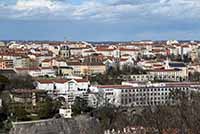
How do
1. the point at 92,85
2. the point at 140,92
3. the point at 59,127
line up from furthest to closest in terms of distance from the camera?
1. the point at 92,85
2. the point at 140,92
3. the point at 59,127

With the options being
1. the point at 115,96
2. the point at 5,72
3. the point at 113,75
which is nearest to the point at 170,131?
the point at 115,96

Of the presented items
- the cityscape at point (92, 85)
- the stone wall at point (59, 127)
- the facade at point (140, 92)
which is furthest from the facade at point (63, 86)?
the stone wall at point (59, 127)

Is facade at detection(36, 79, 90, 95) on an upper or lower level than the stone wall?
lower

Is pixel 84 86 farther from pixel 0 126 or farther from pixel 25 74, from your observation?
pixel 0 126

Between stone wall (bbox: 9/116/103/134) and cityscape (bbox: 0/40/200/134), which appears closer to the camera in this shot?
stone wall (bbox: 9/116/103/134)

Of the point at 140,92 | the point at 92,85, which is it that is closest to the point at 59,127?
the point at 140,92

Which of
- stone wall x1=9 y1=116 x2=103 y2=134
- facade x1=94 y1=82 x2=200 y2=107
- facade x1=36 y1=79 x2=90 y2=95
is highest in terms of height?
stone wall x1=9 y1=116 x2=103 y2=134

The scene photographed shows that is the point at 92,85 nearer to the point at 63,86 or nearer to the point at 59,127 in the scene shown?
the point at 63,86

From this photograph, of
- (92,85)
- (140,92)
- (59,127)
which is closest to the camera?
(59,127)

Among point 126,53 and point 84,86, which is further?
point 126,53

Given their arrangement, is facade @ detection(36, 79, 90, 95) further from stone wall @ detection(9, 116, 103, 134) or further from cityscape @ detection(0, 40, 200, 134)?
stone wall @ detection(9, 116, 103, 134)

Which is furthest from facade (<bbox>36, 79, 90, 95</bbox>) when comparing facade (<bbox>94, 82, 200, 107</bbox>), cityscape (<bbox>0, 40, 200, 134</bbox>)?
facade (<bbox>94, 82, 200, 107</bbox>)
